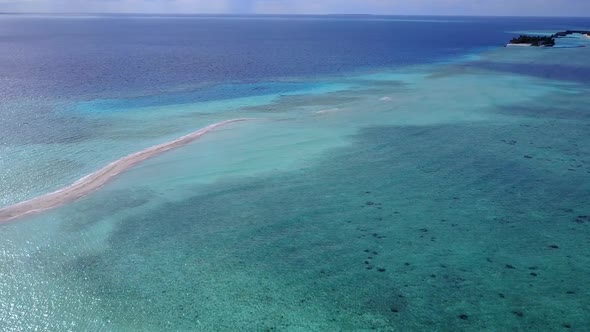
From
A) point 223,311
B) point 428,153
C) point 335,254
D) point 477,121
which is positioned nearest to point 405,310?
point 335,254

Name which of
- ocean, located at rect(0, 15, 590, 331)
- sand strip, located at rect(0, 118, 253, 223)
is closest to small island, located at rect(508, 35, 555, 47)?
ocean, located at rect(0, 15, 590, 331)

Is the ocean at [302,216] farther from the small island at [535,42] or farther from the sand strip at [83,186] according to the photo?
the small island at [535,42]

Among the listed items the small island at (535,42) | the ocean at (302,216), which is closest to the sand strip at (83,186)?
the ocean at (302,216)

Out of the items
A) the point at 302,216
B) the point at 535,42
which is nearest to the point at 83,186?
the point at 302,216

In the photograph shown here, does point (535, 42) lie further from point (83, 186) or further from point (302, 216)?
point (83, 186)

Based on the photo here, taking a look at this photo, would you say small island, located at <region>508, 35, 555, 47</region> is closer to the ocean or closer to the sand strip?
the ocean

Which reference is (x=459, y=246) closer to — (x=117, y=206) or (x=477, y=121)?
(x=117, y=206)

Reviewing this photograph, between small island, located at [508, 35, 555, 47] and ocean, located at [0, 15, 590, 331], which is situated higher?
small island, located at [508, 35, 555, 47]
